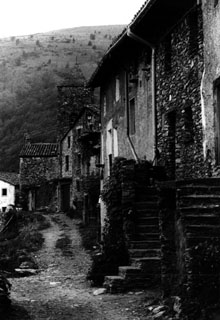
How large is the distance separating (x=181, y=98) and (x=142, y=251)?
155 inches

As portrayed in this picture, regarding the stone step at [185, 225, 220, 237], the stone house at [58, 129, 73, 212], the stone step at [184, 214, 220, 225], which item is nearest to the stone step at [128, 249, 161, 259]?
the stone step at [184, 214, 220, 225]

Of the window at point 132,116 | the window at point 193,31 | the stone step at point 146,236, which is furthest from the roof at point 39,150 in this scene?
the window at point 193,31

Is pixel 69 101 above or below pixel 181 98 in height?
above

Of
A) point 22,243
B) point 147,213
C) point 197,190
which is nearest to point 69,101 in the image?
point 22,243

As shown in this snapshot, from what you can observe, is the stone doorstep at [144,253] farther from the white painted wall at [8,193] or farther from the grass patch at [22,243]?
the white painted wall at [8,193]

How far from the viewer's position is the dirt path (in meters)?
10.3

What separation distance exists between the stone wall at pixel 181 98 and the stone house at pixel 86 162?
627 inches

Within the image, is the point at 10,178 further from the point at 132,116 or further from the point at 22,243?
the point at 132,116

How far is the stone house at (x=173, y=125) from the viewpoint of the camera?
373 inches

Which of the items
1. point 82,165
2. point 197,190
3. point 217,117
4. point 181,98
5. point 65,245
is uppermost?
point 82,165

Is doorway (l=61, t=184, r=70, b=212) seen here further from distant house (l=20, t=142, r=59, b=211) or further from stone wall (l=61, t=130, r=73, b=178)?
distant house (l=20, t=142, r=59, b=211)

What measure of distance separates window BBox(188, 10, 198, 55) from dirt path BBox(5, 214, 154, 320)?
5.79 metres

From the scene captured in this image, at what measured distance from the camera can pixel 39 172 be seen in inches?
1935

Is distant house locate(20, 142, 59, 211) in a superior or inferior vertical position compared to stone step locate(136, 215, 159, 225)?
superior
